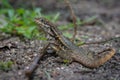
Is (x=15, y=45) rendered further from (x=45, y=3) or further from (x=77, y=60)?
(x=45, y=3)

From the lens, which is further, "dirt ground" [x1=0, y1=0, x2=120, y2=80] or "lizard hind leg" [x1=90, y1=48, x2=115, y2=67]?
"lizard hind leg" [x1=90, y1=48, x2=115, y2=67]

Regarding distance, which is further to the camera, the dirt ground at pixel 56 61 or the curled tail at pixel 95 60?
→ the curled tail at pixel 95 60

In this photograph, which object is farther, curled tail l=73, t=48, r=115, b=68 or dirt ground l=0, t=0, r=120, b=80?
curled tail l=73, t=48, r=115, b=68

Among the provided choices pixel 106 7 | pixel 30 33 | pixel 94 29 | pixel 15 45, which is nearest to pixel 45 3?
pixel 106 7

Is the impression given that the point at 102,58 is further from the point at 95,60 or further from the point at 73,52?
the point at 73,52

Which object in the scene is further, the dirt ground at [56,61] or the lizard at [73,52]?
the lizard at [73,52]

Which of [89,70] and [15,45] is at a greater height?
[15,45]

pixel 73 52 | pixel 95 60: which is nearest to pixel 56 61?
pixel 73 52

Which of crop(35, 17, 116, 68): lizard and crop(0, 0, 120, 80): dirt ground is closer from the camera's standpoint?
crop(0, 0, 120, 80): dirt ground
